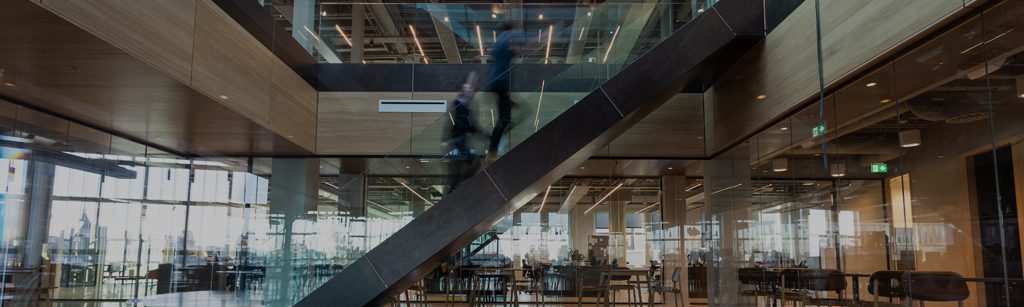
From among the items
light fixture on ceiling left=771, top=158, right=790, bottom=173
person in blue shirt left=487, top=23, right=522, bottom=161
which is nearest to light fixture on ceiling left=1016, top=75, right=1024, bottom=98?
light fixture on ceiling left=771, top=158, right=790, bottom=173

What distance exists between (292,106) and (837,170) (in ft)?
21.3

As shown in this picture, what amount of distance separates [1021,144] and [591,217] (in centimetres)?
769

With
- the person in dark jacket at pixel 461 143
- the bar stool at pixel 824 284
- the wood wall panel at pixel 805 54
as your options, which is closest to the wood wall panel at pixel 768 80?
the wood wall panel at pixel 805 54

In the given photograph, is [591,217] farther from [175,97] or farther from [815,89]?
[175,97]

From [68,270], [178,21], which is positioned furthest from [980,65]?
[68,270]

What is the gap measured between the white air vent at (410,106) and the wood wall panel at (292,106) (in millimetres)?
991

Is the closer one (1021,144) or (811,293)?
(1021,144)

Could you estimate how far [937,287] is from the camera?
4.33 metres

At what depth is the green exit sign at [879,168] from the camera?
4.90 meters

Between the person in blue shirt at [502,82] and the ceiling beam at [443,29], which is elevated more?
the ceiling beam at [443,29]

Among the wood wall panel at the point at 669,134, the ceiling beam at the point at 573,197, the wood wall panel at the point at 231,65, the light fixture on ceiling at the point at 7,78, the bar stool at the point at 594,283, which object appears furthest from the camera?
the ceiling beam at the point at 573,197

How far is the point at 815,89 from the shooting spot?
5.98 m

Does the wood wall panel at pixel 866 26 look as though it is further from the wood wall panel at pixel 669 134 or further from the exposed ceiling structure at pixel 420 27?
the exposed ceiling structure at pixel 420 27

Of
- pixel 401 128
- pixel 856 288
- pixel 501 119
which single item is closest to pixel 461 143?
pixel 501 119
